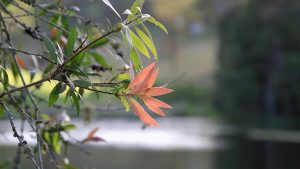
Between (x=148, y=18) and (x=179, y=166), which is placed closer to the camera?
(x=148, y=18)

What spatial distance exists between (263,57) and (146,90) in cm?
1755

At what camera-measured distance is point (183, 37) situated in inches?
1243

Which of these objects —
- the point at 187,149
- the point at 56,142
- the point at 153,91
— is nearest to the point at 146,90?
the point at 153,91

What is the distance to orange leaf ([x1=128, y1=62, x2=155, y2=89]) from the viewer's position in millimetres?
694

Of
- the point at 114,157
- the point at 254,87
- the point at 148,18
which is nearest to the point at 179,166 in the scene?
the point at 114,157

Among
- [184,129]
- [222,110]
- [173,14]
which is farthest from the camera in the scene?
[173,14]

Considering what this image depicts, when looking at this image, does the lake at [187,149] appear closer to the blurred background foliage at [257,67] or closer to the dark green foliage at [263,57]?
the blurred background foliage at [257,67]

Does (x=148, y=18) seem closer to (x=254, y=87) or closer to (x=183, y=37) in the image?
(x=254, y=87)

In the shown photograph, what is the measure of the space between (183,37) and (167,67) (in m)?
2.43

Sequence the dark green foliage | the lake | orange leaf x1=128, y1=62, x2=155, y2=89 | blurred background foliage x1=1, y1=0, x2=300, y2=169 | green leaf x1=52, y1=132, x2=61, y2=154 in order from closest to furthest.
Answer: orange leaf x1=128, y1=62, x2=155, y2=89, green leaf x1=52, y1=132, x2=61, y2=154, the lake, blurred background foliage x1=1, y1=0, x2=300, y2=169, the dark green foliage

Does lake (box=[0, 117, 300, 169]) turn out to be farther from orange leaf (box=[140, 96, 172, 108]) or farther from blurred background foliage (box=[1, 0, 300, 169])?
orange leaf (box=[140, 96, 172, 108])

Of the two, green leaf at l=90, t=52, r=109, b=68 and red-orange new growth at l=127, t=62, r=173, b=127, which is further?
green leaf at l=90, t=52, r=109, b=68

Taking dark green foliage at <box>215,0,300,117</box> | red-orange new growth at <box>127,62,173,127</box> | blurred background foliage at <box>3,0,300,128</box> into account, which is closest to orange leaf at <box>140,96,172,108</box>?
red-orange new growth at <box>127,62,173,127</box>

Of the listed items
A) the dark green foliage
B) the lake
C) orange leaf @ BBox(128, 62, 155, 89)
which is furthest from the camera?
the dark green foliage
